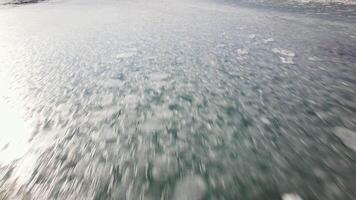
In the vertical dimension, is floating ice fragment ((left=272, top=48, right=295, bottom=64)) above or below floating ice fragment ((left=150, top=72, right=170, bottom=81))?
above

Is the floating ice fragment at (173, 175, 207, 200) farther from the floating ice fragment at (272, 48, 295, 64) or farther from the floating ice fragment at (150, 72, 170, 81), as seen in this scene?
the floating ice fragment at (272, 48, 295, 64)

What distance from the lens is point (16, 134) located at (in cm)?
230

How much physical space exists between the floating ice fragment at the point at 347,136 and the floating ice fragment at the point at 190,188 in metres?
1.30

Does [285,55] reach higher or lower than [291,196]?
higher

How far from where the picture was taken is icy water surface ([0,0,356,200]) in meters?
1.65

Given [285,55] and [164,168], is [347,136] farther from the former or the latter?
[285,55]

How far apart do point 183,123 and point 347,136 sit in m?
1.47

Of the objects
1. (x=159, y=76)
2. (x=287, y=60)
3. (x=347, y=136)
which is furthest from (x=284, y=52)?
(x=347, y=136)

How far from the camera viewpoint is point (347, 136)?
2.05 metres

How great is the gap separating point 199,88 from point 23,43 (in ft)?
18.2

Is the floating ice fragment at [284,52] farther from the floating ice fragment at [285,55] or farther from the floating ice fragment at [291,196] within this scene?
the floating ice fragment at [291,196]

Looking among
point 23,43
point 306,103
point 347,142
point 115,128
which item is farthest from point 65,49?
point 347,142

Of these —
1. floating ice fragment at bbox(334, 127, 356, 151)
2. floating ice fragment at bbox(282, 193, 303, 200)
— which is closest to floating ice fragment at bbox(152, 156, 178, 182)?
floating ice fragment at bbox(282, 193, 303, 200)

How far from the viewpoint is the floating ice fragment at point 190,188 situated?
1.55 metres
